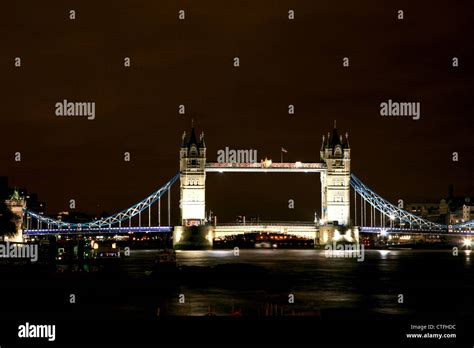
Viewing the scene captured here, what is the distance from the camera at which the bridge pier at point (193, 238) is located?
9912 cm

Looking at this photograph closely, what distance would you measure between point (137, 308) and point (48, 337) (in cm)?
790

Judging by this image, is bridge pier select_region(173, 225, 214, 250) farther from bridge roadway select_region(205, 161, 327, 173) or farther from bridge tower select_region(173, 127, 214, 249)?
bridge roadway select_region(205, 161, 327, 173)

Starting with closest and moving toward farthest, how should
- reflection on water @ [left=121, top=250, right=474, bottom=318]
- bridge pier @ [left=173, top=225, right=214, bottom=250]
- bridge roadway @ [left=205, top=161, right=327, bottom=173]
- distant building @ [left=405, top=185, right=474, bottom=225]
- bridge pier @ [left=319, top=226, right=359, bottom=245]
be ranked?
reflection on water @ [left=121, top=250, right=474, bottom=318], bridge roadway @ [left=205, top=161, right=327, bottom=173], bridge pier @ [left=173, top=225, right=214, bottom=250], bridge pier @ [left=319, top=226, right=359, bottom=245], distant building @ [left=405, top=185, right=474, bottom=225]

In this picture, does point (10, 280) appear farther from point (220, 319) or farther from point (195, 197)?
point (195, 197)

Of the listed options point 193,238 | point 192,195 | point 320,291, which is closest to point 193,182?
point 192,195

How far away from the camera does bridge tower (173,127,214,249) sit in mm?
100000

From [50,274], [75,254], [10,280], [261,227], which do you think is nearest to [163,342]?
[10,280]

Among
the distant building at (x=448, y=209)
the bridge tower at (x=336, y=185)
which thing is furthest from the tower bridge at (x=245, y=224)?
the distant building at (x=448, y=209)

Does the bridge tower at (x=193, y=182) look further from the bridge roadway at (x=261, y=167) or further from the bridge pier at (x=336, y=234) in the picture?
the bridge pier at (x=336, y=234)

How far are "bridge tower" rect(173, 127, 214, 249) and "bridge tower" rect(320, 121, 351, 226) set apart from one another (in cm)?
1378

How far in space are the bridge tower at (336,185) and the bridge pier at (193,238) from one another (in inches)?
551

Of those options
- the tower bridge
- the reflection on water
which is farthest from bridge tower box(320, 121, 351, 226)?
the reflection on water

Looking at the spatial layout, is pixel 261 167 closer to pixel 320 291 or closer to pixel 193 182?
pixel 193 182

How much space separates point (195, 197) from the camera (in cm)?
10356
